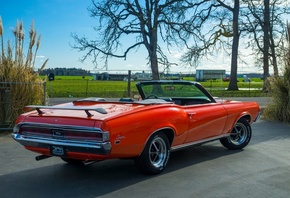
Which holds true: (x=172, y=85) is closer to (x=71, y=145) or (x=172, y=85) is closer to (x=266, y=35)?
(x=71, y=145)

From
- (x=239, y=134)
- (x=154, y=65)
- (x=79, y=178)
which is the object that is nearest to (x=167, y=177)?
(x=79, y=178)

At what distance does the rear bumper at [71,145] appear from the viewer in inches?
165

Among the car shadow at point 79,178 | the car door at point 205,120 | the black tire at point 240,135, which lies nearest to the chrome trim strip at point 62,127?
the car shadow at point 79,178

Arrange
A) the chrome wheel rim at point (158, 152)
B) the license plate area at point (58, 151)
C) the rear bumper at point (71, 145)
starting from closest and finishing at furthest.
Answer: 1. the rear bumper at point (71, 145)
2. the license plate area at point (58, 151)
3. the chrome wheel rim at point (158, 152)

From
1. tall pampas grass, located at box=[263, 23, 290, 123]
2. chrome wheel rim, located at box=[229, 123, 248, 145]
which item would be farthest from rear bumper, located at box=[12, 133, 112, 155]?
tall pampas grass, located at box=[263, 23, 290, 123]

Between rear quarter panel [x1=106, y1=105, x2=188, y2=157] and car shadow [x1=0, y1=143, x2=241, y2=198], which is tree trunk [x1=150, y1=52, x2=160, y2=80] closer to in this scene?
car shadow [x1=0, y1=143, x2=241, y2=198]

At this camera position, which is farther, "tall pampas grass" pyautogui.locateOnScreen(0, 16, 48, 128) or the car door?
"tall pampas grass" pyautogui.locateOnScreen(0, 16, 48, 128)

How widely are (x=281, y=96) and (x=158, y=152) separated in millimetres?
6881

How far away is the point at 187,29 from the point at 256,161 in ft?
53.6

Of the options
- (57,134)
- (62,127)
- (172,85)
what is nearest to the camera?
(62,127)

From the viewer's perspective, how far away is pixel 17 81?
8.41 m

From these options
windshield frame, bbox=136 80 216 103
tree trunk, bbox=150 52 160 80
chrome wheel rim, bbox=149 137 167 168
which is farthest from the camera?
tree trunk, bbox=150 52 160 80

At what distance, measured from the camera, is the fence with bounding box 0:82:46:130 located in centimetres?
833

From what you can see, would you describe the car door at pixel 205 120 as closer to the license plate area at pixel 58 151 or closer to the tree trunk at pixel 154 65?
the license plate area at pixel 58 151
